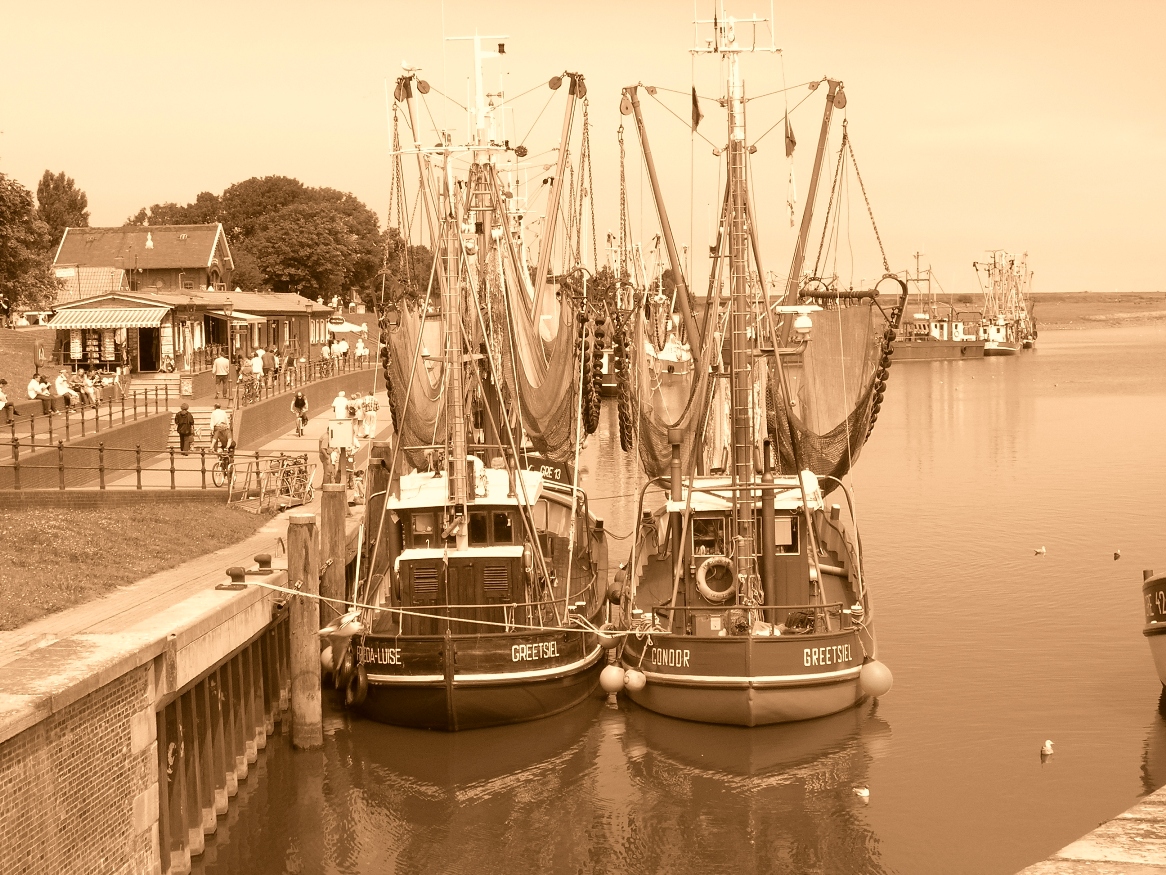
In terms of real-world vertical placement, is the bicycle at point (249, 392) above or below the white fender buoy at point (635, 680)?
above

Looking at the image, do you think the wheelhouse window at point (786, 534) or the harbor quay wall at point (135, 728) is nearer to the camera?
the harbor quay wall at point (135, 728)

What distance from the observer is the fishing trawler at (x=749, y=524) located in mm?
23172

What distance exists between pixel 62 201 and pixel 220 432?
9878 centimetres

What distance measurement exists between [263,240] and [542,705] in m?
88.7

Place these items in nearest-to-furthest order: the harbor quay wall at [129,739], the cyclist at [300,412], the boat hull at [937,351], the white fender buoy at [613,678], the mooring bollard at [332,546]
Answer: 1. the harbor quay wall at [129,739]
2. the white fender buoy at [613,678]
3. the mooring bollard at [332,546]
4. the cyclist at [300,412]
5. the boat hull at [937,351]

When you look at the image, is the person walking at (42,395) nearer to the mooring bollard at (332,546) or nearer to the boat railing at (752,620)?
the mooring bollard at (332,546)

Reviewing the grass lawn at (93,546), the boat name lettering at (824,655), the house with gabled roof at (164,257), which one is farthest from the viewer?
the house with gabled roof at (164,257)

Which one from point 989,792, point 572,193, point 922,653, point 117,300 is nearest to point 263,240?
point 117,300

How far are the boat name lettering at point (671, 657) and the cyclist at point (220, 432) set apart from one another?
1594 cm

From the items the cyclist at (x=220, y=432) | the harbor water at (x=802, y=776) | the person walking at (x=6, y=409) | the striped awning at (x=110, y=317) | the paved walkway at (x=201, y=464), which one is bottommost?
the harbor water at (x=802, y=776)

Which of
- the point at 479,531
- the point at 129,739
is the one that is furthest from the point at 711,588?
the point at 129,739

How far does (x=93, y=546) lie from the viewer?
82.2ft

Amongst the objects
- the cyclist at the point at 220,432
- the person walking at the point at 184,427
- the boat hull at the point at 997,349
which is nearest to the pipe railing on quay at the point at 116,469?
the cyclist at the point at 220,432

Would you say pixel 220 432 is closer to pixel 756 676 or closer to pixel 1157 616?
pixel 756 676
